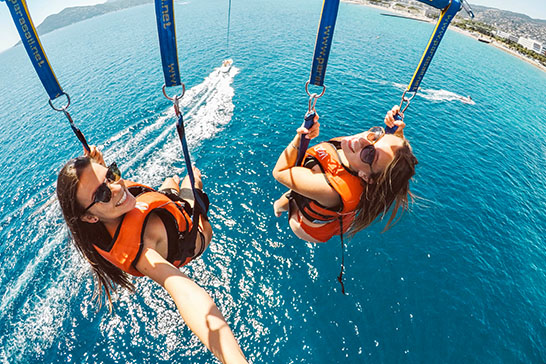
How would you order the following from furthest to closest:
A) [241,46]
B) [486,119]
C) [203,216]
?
[241,46], [486,119], [203,216]

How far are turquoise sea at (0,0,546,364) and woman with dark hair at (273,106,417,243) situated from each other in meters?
6.17

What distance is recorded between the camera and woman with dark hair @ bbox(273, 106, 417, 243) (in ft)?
10.4

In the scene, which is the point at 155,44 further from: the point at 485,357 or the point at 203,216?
the point at 485,357

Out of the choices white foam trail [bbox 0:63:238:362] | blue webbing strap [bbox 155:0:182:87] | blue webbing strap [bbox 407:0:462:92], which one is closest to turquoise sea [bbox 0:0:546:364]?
white foam trail [bbox 0:63:238:362]

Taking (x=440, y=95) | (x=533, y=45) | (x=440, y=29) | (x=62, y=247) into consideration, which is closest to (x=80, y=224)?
(x=440, y=29)

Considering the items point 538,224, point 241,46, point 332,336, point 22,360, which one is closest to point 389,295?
point 332,336

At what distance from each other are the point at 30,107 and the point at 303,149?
38.5m

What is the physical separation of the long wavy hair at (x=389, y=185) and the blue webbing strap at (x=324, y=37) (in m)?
1.82

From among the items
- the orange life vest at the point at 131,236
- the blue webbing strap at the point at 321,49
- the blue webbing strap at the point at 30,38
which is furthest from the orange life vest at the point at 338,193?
the blue webbing strap at the point at 30,38

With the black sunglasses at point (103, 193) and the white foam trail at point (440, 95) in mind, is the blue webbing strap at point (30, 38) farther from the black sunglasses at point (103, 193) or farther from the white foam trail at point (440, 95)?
the white foam trail at point (440, 95)

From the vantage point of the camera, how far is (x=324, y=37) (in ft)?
12.0

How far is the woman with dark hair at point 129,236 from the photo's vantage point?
2307 mm

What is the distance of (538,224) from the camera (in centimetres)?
1280

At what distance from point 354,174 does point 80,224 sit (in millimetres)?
3998
